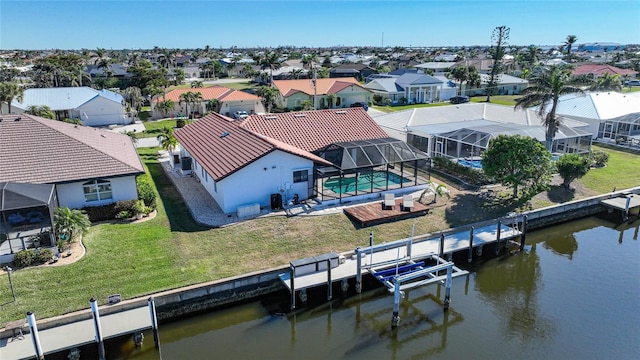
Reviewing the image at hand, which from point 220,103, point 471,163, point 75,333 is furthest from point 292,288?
point 220,103

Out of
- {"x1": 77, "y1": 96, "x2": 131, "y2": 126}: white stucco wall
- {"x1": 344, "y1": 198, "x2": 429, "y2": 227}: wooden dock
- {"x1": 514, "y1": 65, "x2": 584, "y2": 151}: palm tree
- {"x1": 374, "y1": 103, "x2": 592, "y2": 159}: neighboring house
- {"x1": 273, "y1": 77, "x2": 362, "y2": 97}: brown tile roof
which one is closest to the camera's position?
{"x1": 344, "y1": 198, "x2": 429, "y2": 227}: wooden dock

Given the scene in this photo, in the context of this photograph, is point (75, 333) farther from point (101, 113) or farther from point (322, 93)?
point (322, 93)

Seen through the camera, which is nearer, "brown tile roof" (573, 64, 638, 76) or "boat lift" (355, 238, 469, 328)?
"boat lift" (355, 238, 469, 328)

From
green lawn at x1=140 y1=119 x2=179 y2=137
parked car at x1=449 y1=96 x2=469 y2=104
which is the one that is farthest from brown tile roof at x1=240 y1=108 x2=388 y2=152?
parked car at x1=449 y1=96 x2=469 y2=104

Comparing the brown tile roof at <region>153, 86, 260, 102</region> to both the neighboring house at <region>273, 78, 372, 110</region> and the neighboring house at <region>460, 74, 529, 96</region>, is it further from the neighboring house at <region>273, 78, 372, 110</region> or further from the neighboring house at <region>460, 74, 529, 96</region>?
the neighboring house at <region>460, 74, 529, 96</region>

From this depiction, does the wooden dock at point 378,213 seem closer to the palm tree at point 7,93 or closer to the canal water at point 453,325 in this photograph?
the canal water at point 453,325

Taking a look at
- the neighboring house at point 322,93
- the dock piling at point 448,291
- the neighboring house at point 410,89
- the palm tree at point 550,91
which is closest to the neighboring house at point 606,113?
the palm tree at point 550,91
